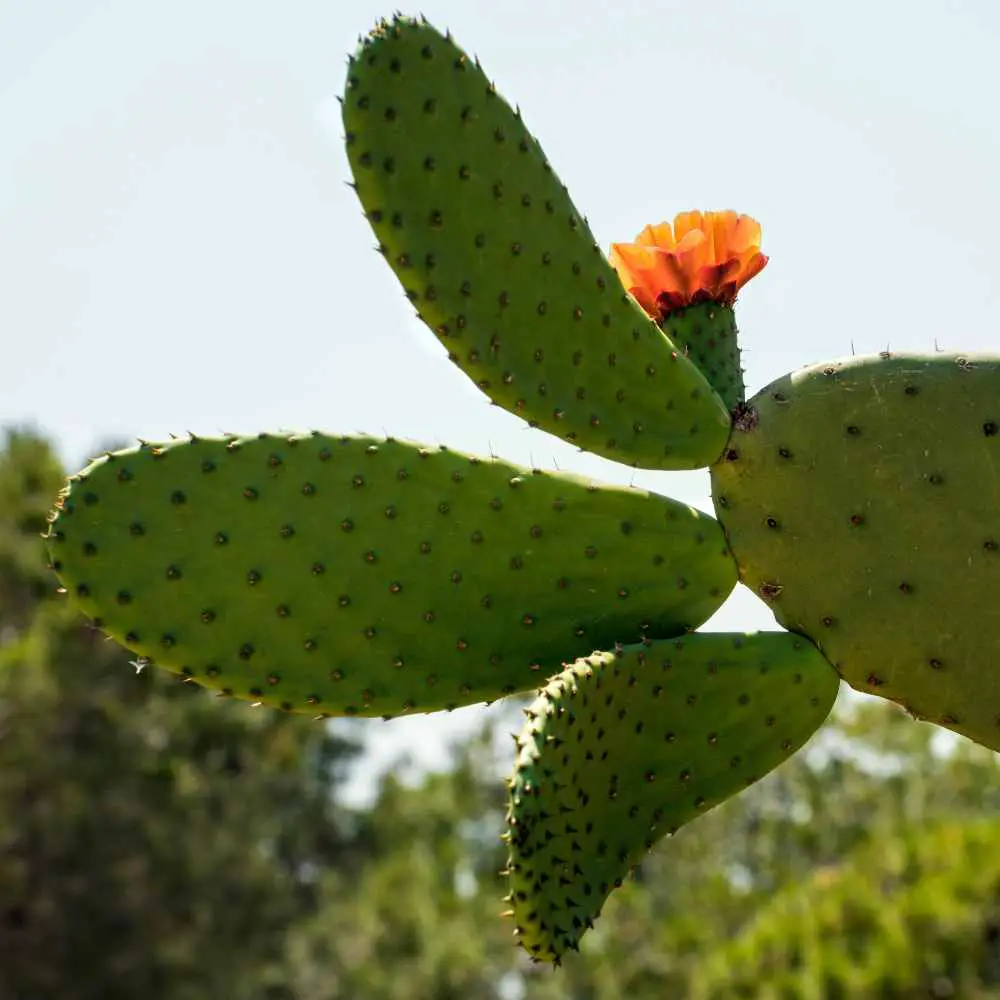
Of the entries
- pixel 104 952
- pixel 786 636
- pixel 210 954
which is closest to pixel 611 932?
pixel 210 954

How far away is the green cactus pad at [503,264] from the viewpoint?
173cm

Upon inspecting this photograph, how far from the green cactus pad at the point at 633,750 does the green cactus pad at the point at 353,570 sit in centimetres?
10

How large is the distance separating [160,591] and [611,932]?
17757 mm

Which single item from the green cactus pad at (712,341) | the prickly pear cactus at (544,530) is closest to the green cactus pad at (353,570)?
the prickly pear cactus at (544,530)

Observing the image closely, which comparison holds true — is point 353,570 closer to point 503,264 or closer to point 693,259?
point 503,264

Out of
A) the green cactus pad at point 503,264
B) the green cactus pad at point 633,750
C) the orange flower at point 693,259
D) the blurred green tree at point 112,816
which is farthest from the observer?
the blurred green tree at point 112,816

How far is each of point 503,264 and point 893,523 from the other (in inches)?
19.9

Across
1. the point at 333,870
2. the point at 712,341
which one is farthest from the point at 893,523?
the point at 333,870

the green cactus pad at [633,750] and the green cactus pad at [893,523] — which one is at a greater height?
the green cactus pad at [893,523]

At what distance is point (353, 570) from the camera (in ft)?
5.83

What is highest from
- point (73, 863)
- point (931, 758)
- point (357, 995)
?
point (931, 758)

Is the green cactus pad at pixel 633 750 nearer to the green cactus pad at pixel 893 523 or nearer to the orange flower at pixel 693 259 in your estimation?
the green cactus pad at pixel 893 523

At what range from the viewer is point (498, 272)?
177 centimetres

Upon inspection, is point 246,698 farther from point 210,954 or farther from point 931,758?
point 931,758
